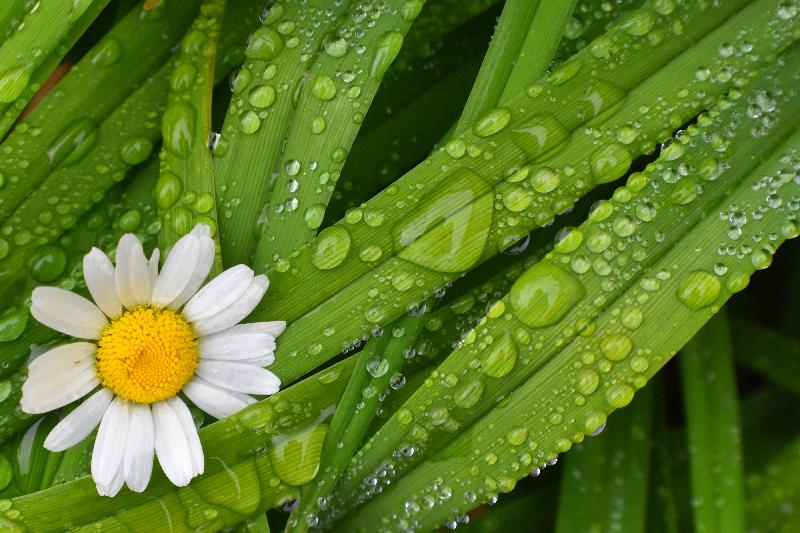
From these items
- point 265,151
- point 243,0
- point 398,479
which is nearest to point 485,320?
point 398,479

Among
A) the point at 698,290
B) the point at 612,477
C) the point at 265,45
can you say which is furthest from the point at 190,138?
the point at 612,477

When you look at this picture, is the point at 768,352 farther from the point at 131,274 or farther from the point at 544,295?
the point at 131,274

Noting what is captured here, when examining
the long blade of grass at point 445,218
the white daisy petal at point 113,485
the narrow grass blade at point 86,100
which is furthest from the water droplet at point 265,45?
the white daisy petal at point 113,485

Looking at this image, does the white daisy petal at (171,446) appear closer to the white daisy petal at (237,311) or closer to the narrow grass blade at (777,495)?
the white daisy petal at (237,311)

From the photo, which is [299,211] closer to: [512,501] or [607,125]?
[607,125]

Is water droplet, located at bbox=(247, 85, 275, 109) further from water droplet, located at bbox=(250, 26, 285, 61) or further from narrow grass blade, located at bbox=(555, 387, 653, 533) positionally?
narrow grass blade, located at bbox=(555, 387, 653, 533)

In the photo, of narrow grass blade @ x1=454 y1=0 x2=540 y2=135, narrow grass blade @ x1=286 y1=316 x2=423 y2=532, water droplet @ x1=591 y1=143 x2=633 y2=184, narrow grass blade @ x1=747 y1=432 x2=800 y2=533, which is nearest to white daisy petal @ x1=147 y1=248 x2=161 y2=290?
narrow grass blade @ x1=286 y1=316 x2=423 y2=532

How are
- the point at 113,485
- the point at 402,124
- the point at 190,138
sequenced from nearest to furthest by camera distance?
the point at 113,485 → the point at 190,138 → the point at 402,124
